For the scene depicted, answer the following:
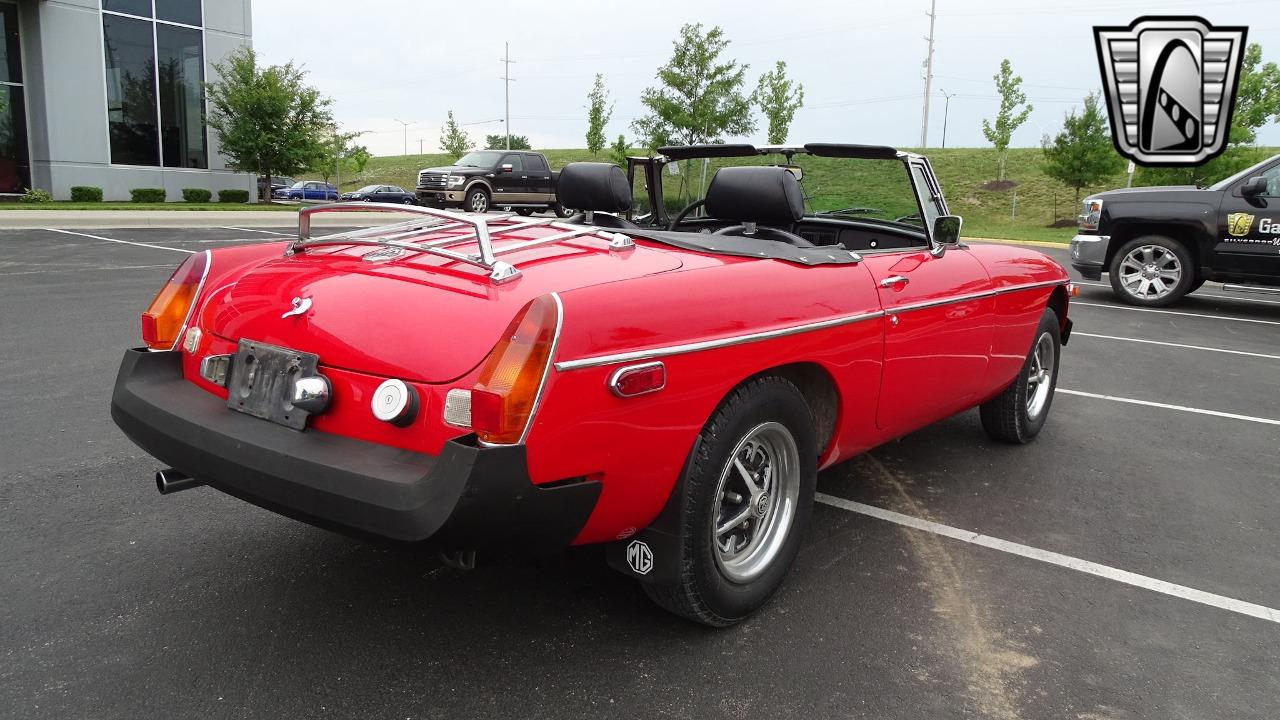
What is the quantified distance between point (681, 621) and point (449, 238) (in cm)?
→ 152

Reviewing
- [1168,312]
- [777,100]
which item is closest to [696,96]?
[777,100]

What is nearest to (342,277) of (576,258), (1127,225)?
(576,258)

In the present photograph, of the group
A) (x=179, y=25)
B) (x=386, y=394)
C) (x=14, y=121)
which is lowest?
(x=386, y=394)

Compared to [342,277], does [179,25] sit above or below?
above

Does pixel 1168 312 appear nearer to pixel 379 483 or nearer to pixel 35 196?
pixel 379 483

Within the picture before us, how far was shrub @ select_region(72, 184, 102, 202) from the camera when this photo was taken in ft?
74.3

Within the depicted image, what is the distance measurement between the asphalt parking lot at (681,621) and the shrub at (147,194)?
2173cm

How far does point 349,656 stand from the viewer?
260 cm

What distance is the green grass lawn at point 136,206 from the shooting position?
788 inches

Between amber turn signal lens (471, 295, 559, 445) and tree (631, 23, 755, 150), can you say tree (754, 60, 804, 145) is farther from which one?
amber turn signal lens (471, 295, 559, 445)

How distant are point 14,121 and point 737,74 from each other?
905 inches

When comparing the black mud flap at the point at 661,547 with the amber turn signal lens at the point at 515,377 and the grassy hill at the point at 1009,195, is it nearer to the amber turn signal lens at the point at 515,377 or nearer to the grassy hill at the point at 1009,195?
the amber turn signal lens at the point at 515,377

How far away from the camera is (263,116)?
2447 cm

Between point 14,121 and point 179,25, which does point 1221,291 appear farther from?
point 14,121
